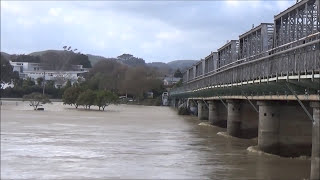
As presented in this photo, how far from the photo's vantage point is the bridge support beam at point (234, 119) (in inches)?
1893

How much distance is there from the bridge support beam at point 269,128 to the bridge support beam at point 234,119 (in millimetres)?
13544

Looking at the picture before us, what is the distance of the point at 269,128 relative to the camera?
33.5 meters

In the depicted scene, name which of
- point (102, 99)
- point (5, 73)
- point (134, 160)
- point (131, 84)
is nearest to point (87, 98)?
point (102, 99)

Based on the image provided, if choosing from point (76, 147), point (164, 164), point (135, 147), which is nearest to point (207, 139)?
point (135, 147)

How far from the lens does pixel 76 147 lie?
34.0 metres

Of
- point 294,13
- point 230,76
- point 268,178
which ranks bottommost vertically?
point 268,178

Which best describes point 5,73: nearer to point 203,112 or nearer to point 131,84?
point 131,84

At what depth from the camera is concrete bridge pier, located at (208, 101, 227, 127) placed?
6512 cm

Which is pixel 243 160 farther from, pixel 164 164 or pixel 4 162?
pixel 4 162

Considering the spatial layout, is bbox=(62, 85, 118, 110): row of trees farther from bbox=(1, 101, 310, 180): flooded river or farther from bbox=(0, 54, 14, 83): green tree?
bbox=(1, 101, 310, 180): flooded river

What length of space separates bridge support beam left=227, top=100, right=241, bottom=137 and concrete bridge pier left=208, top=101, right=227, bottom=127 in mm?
14734

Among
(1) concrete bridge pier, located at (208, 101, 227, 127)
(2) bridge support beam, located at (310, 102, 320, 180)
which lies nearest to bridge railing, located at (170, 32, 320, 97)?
(2) bridge support beam, located at (310, 102, 320, 180)

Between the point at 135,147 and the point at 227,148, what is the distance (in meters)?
6.65

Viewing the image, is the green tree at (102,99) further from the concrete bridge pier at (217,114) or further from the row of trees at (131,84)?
the row of trees at (131,84)
